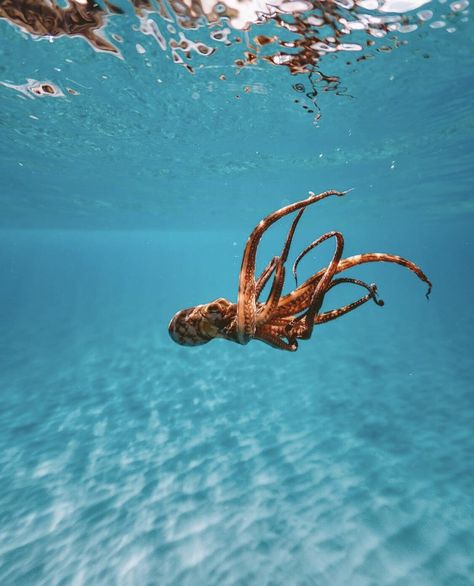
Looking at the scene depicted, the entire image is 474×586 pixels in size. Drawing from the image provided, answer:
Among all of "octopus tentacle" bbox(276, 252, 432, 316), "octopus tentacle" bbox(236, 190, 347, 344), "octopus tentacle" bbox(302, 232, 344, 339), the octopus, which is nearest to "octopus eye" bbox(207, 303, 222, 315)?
the octopus

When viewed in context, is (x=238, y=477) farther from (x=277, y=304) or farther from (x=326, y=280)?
(x=326, y=280)

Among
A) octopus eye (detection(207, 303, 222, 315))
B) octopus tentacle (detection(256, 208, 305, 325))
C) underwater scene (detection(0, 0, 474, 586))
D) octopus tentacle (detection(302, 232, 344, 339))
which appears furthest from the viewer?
underwater scene (detection(0, 0, 474, 586))

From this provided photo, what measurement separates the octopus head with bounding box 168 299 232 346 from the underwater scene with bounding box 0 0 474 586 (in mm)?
19

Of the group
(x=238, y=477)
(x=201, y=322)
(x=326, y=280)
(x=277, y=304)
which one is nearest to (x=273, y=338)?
(x=277, y=304)

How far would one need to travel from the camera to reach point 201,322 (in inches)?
121

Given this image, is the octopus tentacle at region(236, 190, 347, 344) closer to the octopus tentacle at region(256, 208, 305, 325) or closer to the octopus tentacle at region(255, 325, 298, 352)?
the octopus tentacle at region(256, 208, 305, 325)

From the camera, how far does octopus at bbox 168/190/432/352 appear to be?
2.56m

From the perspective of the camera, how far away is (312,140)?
1711 cm

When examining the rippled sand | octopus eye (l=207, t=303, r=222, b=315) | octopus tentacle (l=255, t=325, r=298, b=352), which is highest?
octopus eye (l=207, t=303, r=222, b=315)

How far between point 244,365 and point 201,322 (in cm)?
1653

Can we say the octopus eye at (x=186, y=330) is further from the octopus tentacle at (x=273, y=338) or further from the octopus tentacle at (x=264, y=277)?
the octopus tentacle at (x=264, y=277)

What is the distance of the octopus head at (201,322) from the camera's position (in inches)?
120

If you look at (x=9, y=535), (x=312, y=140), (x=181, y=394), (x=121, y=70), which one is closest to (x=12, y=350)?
(x=181, y=394)

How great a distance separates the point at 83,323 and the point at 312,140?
24637mm
